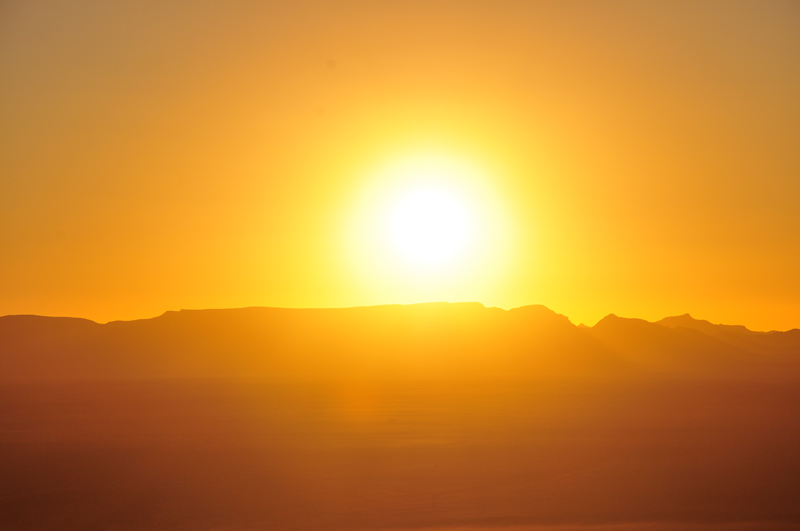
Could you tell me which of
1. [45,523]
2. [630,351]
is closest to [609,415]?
[45,523]

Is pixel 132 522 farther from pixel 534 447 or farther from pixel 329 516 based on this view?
pixel 534 447

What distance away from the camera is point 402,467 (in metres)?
15.1

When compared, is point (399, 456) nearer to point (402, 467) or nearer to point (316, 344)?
point (402, 467)

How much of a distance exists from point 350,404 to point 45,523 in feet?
53.1

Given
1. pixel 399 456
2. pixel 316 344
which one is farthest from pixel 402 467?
pixel 316 344

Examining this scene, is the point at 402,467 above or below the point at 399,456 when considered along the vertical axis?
below

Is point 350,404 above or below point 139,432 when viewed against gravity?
above

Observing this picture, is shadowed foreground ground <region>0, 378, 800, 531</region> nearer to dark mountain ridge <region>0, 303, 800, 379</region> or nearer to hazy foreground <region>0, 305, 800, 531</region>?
hazy foreground <region>0, 305, 800, 531</region>

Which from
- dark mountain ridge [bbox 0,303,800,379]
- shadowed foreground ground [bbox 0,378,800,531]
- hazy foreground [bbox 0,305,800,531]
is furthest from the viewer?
dark mountain ridge [bbox 0,303,800,379]

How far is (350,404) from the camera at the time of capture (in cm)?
2709

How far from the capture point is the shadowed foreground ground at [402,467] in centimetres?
1193

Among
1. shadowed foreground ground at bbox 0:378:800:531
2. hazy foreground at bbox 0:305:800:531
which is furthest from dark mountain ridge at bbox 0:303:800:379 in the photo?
shadowed foreground ground at bbox 0:378:800:531

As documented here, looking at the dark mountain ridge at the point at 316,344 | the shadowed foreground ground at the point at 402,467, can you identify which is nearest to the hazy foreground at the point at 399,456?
the shadowed foreground ground at the point at 402,467

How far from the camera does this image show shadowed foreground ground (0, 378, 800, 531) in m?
11.9
